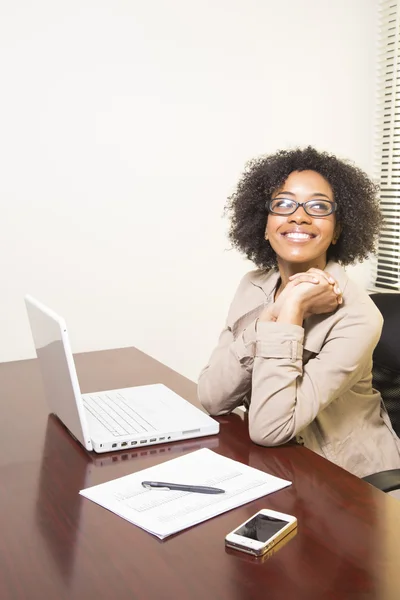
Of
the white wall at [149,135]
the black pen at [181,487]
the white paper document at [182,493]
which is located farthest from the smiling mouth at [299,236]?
the white wall at [149,135]

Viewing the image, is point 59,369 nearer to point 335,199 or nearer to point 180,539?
point 180,539

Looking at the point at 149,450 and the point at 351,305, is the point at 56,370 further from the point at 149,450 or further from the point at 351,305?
the point at 351,305

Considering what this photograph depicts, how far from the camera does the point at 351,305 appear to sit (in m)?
1.60

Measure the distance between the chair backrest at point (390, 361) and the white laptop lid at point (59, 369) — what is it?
2.73 ft

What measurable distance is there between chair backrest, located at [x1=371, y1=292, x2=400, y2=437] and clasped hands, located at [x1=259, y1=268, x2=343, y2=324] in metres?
0.29

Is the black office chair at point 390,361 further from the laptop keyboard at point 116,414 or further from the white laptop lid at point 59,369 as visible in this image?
the white laptop lid at point 59,369

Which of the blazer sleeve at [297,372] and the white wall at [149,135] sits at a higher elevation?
the white wall at [149,135]

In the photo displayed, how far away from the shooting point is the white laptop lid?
1.34 metres

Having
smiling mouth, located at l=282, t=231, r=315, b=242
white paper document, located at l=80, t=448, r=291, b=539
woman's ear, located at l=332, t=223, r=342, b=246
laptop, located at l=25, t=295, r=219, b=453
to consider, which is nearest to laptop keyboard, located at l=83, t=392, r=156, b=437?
laptop, located at l=25, t=295, r=219, b=453

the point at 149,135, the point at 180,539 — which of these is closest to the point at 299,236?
the point at 180,539

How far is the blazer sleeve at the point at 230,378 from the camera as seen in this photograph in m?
1.62

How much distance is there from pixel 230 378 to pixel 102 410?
0.31 metres

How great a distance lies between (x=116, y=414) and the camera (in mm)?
1584

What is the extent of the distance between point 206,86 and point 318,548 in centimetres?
239
